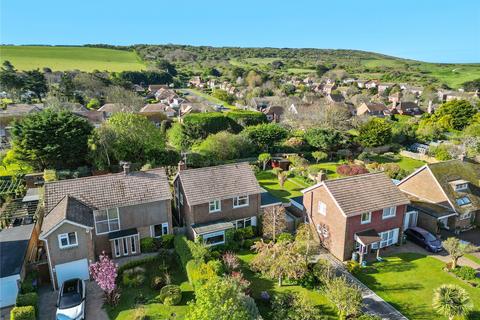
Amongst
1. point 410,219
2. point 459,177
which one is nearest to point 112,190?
point 410,219

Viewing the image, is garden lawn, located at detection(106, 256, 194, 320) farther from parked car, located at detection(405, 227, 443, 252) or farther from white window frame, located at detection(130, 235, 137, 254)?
parked car, located at detection(405, 227, 443, 252)

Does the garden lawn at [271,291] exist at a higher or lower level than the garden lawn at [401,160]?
lower

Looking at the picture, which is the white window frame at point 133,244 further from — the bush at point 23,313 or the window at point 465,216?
the window at point 465,216

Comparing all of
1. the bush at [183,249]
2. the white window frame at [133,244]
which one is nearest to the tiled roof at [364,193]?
the bush at [183,249]

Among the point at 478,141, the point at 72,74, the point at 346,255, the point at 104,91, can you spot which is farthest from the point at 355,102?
the point at 72,74

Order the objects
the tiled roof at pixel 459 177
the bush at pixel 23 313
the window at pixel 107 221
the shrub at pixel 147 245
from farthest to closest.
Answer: the tiled roof at pixel 459 177, the shrub at pixel 147 245, the window at pixel 107 221, the bush at pixel 23 313

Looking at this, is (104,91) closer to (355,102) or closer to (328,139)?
(328,139)

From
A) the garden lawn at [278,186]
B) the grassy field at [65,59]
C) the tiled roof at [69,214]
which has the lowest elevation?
the garden lawn at [278,186]
